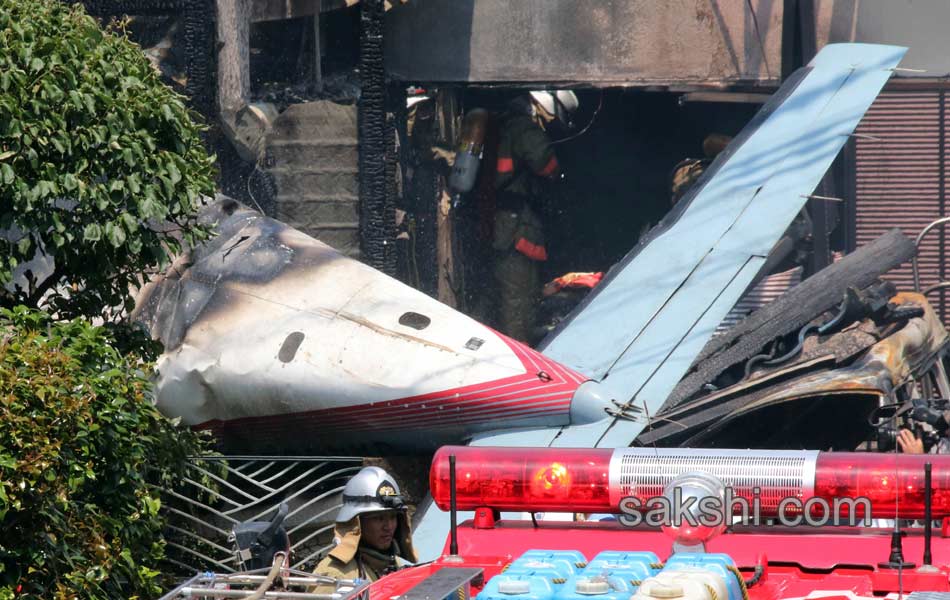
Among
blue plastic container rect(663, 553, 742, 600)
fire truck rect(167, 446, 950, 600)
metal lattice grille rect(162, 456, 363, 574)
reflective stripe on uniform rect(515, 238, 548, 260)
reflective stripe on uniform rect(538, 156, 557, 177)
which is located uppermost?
blue plastic container rect(663, 553, 742, 600)

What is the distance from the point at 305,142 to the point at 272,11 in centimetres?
174

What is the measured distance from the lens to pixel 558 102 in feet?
69.5

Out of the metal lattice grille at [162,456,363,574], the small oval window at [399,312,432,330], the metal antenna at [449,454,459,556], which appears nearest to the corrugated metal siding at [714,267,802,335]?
the small oval window at [399,312,432,330]

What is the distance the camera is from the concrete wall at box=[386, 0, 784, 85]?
63.1ft

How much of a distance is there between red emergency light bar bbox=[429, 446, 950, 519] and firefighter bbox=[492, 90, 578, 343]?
13653 mm

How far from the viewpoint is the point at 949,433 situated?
44.3 feet

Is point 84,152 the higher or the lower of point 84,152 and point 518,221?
the higher

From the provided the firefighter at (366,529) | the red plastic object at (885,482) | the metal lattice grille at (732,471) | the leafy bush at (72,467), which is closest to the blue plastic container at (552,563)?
the metal lattice grille at (732,471)

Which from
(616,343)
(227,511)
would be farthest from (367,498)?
(616,343)

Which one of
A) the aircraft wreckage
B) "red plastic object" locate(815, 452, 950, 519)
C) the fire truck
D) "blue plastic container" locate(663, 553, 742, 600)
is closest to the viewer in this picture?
"blue plastic container" locate(663, 553, 742, 600)

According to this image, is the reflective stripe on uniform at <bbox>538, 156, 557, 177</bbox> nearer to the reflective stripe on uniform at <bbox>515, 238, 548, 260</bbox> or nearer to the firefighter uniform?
the firefighter uniform

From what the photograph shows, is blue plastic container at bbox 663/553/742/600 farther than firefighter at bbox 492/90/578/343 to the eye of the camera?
No

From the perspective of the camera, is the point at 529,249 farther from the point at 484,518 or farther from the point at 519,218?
the point at 484,518

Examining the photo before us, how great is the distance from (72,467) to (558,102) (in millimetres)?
14374
